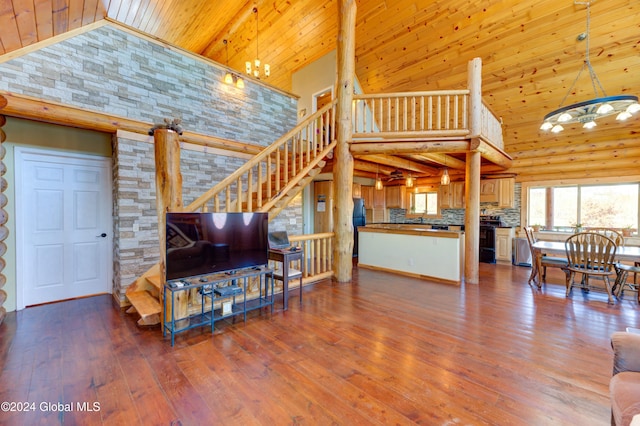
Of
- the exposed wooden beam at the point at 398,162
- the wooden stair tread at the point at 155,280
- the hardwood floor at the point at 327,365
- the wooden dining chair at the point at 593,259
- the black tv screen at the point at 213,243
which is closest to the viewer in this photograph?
the hardwood floor at the point at 327,365

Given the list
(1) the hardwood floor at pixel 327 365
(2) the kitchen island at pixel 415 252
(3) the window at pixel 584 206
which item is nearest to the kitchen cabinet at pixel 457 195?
(3) the window at pixel 584 206

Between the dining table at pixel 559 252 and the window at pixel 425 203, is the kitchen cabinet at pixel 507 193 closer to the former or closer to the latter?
the window at pixel 425 203

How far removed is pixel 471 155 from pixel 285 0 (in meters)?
5.18

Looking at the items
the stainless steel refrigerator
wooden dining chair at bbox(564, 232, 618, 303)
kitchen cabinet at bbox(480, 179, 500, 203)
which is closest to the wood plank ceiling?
kitchen cabinet at bbox(480, 179, 500, 203)

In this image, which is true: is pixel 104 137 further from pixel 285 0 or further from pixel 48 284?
pixel 285 0

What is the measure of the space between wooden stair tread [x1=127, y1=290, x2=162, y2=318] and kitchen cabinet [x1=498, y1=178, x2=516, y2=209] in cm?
→ 762

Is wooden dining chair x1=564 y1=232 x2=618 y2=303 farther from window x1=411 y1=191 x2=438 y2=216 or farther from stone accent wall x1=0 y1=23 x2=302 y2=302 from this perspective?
stone accent wall x1=0 y1=23 x2=302 y2=302

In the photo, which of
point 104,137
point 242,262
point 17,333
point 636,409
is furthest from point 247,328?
point 104,137

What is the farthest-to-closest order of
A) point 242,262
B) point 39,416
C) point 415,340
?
point 242,262
point 415,340
point 39,416

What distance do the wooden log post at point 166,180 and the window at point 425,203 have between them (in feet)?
23.4

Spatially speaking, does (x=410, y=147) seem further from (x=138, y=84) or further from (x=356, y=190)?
(x=138, y=84)

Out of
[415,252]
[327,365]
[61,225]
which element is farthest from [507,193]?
[61,225]

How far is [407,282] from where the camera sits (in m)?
4.77

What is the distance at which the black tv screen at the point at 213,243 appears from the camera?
103 inches
